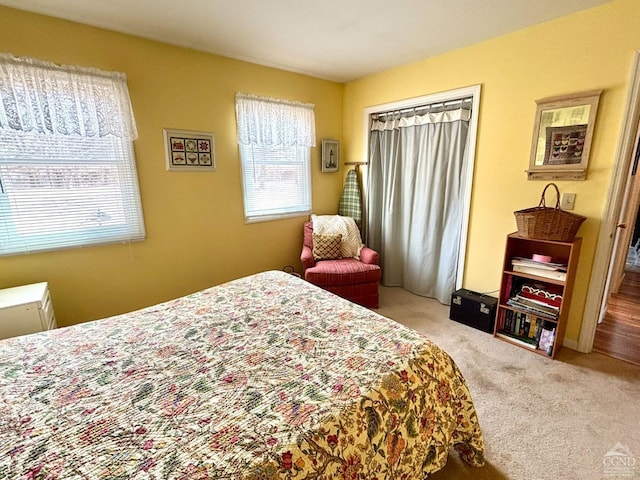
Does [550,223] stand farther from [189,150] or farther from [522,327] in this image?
[189,150]

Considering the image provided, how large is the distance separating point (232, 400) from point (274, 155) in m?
2.67

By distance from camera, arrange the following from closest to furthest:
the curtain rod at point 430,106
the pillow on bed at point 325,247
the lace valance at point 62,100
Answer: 1. the lace valance at point 62,100
2. the curtain rod at point 430,106
3. the pillow on bed at point 325,247

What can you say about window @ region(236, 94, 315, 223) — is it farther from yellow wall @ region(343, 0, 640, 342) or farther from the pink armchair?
yellow wall @ region(343, 0, 640, 342)

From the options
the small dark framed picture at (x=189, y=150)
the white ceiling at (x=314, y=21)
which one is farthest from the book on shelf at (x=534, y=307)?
the small dark framed picture at (x=189, y=150)

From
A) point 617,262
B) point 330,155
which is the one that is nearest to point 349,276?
point 330,155

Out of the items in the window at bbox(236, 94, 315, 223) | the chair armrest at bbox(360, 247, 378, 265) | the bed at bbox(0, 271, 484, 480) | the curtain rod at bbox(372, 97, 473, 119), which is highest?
the curtain rod at bbox(372, 97, 473, 119)

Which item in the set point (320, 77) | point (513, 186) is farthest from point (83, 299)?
point (513, 186)

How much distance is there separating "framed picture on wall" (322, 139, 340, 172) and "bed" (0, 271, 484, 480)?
241 centimetres

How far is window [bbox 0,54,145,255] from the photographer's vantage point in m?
1.98

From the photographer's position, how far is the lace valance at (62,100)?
6.33ft

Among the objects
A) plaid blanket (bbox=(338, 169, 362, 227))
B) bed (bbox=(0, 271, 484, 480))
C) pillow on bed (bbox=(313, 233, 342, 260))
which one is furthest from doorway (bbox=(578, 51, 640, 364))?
plaid blanket (bbox=(338, 169, 362, 227))

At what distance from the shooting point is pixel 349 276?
115 inches

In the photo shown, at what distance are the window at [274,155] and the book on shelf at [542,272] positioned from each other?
2190mm

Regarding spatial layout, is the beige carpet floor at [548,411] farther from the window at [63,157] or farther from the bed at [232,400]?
the window at [63,157]
